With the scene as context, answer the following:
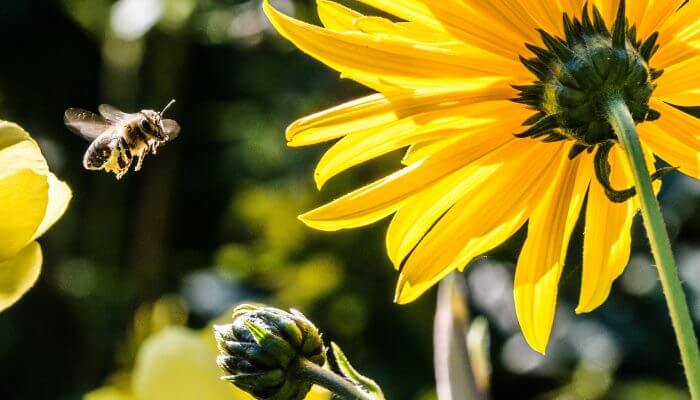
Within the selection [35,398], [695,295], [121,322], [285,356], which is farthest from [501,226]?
[35,398]

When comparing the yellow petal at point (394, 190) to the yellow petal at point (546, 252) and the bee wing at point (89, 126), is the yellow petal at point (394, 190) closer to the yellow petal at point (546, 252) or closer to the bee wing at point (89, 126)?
the yellow petal at point (546, 252)

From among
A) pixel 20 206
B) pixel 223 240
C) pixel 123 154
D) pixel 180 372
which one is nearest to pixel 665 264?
pixel 20 206

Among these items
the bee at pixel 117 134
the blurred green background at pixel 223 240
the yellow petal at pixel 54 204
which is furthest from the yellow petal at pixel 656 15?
the blurred green background at pixel 223 240

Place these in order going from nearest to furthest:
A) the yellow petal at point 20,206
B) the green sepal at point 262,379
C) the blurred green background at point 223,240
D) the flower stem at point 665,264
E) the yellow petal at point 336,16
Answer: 1. the flower stem at point 665,264
2. the yellow petal at point 20,206
3. the green sepal at point 262,379
4. the yellow petal at point 336,16
5. the blurred green background at point 223,240

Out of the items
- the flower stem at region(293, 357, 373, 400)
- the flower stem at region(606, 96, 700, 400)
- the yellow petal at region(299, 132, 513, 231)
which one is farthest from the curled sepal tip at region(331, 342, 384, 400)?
the flower stem at region(606, 96, 700, 400)

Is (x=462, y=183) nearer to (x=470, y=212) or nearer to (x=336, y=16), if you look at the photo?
(x=470, y=212)

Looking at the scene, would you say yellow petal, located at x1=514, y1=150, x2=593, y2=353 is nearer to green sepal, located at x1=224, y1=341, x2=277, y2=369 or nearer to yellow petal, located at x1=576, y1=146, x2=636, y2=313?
yellow petal, located at x1=576, y1=146, x2=636, y2=313

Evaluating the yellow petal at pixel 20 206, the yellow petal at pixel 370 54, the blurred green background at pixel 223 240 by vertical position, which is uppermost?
the yellow petal at pixel 370 54

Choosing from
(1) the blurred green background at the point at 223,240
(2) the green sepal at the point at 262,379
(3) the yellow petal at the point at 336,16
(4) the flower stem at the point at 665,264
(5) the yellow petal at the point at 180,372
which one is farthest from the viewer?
(1) the blurred green background at the point at 223,240
